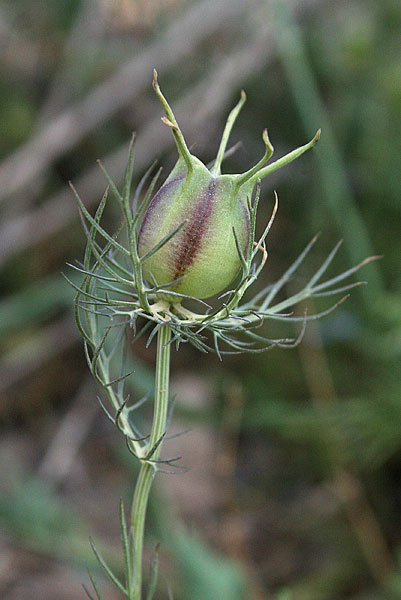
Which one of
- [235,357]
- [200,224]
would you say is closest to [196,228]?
[200,224]

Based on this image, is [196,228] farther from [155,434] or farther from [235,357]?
[235,357]

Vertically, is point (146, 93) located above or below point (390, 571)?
above

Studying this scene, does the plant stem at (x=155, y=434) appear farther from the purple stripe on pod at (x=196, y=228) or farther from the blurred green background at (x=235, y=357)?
the blurred green background at (x=235, y=357)

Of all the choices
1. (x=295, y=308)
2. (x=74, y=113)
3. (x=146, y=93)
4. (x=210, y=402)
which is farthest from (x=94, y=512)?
(x=146, y=93)

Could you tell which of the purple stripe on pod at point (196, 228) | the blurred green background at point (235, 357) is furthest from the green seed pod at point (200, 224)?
the blurred green background at point (235, 357)

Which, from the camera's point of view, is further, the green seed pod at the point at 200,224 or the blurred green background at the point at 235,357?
the blurred green background at the point at 235,357

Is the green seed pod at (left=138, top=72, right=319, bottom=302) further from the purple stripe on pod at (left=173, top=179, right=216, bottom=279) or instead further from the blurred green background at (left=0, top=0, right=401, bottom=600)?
the blurred green background at (left=0, top=0, right=401, bottom=600)

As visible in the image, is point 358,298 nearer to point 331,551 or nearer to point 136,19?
point 331,551
